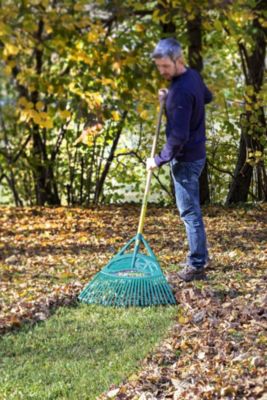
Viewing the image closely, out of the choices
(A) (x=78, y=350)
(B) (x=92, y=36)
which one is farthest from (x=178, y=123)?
(B) (x=92, y=36)

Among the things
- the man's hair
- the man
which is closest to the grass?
the man

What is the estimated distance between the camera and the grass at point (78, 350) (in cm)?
418

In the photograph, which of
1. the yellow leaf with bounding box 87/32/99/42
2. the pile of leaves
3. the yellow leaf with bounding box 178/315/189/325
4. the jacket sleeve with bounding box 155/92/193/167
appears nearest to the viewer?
the pile of leaves

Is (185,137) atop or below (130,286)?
atop

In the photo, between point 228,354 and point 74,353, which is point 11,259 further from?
point 228,354

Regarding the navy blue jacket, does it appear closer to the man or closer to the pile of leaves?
the man

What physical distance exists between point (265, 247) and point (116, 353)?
148 inches

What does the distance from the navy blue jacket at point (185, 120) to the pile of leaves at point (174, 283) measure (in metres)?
1.05

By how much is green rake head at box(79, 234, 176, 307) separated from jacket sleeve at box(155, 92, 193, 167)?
76 cm

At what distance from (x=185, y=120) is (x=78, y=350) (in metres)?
1.90

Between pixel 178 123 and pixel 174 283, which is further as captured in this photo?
pixel 174 283

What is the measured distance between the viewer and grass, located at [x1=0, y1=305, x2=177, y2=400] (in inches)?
165

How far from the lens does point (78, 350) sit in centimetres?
484

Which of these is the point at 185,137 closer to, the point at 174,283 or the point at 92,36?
the point at 174,283
